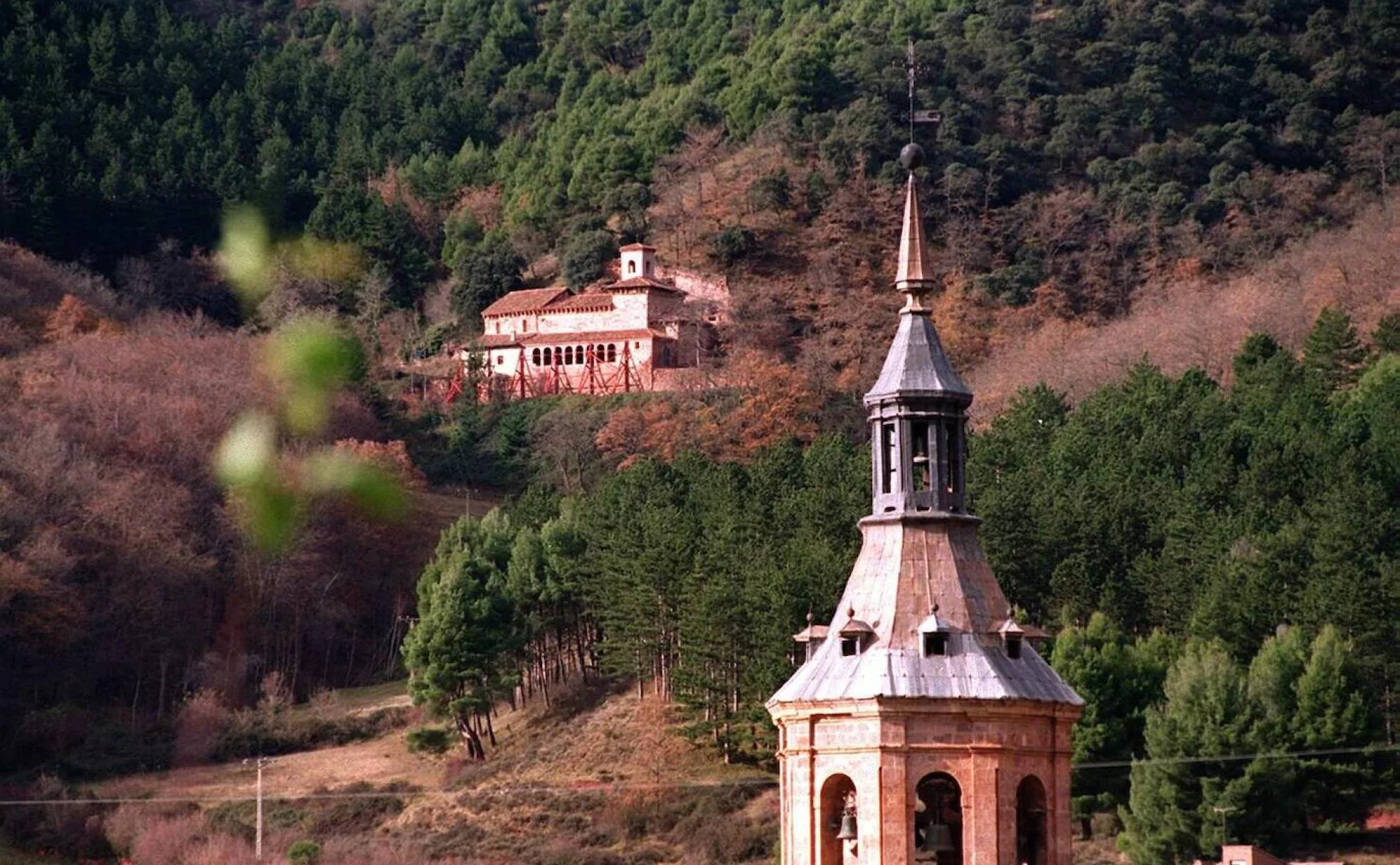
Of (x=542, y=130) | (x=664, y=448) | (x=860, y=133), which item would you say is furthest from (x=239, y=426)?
(x=542, y=130)

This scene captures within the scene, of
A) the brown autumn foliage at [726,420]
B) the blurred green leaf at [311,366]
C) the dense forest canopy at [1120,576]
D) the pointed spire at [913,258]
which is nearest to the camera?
the pointed spire at [913,258]

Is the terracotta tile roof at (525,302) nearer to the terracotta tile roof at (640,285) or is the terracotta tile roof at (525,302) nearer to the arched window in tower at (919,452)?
the terracotta tile roof at (640,285)

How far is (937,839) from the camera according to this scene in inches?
1586

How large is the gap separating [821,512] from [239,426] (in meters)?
35.6

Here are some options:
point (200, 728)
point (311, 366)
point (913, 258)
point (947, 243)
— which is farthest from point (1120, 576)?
point (947, 243)

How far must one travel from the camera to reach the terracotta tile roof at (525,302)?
159 metres

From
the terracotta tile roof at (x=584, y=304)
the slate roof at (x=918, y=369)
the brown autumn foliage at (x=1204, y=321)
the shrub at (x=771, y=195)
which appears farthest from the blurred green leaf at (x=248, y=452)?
the slate roof at (x=918, y=369)

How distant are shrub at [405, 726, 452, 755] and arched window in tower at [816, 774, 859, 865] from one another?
62.8 m

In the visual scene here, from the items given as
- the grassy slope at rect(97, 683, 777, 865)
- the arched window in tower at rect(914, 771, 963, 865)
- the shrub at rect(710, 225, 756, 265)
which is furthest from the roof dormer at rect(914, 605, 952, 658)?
the shrub at rect(710, 225, 756, 265)

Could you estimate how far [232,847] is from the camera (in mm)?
91375

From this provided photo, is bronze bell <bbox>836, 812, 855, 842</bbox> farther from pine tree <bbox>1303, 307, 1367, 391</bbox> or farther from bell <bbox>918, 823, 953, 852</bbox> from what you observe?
pine tree <bbox>1303, 307, 1367, 391</bbox>

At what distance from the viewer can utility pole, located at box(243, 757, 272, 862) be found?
91.7 metres

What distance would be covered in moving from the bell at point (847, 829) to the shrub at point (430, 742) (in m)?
63.0

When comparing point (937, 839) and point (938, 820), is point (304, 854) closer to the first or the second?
point (938, 820)
